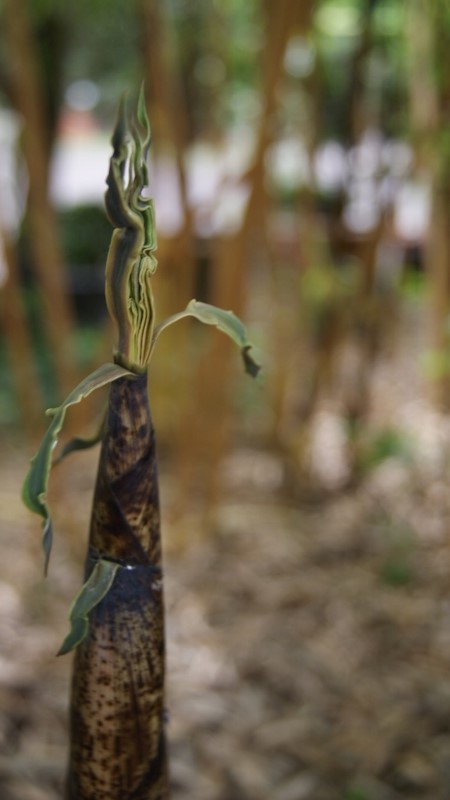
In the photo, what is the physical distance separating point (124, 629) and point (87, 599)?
58 millimetres

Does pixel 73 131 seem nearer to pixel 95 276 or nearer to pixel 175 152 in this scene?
pixel 95 276

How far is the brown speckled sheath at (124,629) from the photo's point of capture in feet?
2.28

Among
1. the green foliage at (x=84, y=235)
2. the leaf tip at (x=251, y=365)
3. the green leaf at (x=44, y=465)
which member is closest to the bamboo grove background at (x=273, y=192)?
the leaf tip at (x=251, y=365)

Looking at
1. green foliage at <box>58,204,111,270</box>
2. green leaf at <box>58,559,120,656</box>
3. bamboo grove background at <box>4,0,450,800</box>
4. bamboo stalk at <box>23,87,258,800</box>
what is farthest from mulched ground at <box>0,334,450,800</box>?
green foliage at <box>58,204,111,270</box>

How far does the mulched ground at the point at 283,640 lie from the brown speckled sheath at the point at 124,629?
55 centimetres

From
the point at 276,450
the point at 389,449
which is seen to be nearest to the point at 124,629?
the point at 389,449

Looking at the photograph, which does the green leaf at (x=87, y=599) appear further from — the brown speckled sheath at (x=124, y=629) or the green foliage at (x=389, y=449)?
the green foliage at (x=389, y=449)

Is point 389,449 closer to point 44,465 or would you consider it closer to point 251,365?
point 251,365

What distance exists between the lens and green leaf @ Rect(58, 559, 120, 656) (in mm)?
646

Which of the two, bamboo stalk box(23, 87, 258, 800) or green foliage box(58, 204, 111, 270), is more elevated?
green foliage box(58, 204, 111, 270)

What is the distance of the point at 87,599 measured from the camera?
0.67 m

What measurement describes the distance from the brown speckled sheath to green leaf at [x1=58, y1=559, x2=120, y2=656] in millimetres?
17

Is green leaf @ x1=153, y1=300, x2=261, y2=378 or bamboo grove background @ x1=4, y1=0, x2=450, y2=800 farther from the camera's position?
bamboo grove background @ x1=4, y1=0, x2=450, y2=800

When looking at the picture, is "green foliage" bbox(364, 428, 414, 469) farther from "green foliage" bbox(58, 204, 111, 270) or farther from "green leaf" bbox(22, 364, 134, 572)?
"green foliage" bbox(58, 204, 111, 270)
